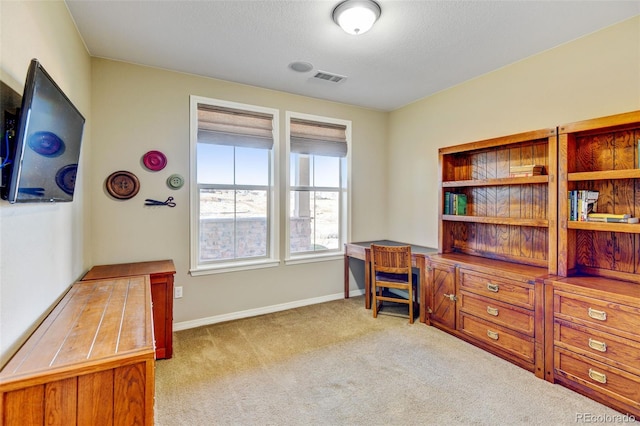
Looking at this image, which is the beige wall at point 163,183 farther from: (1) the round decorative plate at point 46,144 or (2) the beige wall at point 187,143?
(1) the round decorative plate at point 46,144

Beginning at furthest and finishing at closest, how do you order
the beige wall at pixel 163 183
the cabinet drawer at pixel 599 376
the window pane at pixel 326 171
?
the window pane at pixel 326 171, the beige wall at pixel 163 183, the cabinet drawer at pixel 599 376

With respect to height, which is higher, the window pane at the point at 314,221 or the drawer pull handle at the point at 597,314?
the window pane at the point at 314,221

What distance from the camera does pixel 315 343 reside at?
2840mm

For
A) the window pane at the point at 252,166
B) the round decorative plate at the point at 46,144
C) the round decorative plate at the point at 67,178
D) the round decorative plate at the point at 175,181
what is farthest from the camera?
the window pane at the point at 252,166

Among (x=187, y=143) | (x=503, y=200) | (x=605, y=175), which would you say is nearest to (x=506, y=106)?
(x=503, y=200)

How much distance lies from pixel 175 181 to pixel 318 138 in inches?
69.5

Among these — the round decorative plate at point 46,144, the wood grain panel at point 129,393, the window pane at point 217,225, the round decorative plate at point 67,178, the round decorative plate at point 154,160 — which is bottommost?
the wood grain panel at point 129,393

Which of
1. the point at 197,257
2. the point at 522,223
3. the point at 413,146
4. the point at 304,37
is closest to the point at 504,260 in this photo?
the point at 522,223

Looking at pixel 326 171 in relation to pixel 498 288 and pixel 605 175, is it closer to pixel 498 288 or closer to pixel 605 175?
pixel 498 288

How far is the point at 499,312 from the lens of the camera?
256 cm

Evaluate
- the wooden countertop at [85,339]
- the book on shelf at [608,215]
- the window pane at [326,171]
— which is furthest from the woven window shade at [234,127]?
the book on shelf at [608,215]

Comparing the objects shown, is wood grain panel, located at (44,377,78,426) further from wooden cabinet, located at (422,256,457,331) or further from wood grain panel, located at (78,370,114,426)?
wooden cabinet, located at (422,256,457,331)

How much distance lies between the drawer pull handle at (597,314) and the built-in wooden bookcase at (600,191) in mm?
357

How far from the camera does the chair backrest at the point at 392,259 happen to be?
3.23 metres
